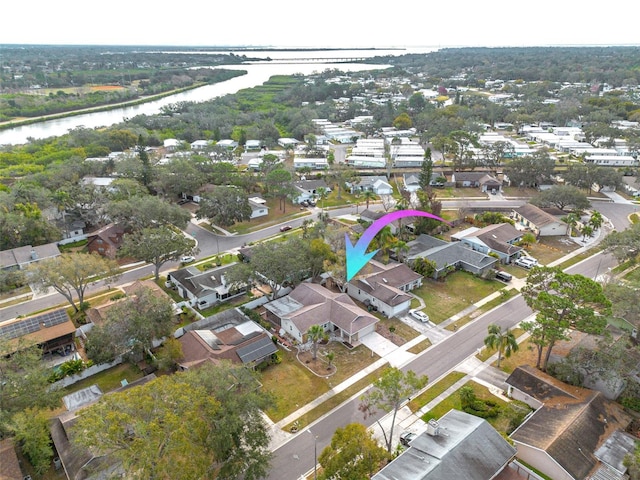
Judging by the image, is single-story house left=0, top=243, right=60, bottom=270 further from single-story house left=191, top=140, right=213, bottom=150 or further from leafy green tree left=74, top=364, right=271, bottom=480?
single-story house left=191, top=140, right=213, bottom=150

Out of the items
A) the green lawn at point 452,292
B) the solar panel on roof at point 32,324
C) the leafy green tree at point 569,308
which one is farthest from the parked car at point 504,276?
the solar panel on roof at point 32,324

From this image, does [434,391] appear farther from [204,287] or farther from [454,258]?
[204,287]

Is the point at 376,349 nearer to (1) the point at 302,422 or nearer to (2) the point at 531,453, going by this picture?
(1) the point at 302,422

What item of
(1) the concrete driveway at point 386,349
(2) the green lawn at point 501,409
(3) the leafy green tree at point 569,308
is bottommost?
(1) the concrete driveway at point 386,349

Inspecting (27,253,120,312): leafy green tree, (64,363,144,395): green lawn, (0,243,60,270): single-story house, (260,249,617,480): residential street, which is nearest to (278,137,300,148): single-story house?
(0,243,60,270): single-story house

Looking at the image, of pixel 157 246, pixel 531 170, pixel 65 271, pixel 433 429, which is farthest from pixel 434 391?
pixel 531 170

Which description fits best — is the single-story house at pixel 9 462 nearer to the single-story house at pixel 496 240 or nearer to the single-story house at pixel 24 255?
the single-story house at pixel 24 255
